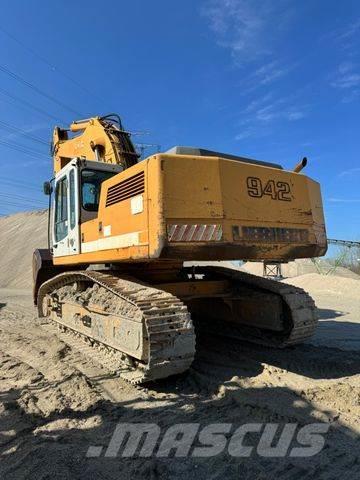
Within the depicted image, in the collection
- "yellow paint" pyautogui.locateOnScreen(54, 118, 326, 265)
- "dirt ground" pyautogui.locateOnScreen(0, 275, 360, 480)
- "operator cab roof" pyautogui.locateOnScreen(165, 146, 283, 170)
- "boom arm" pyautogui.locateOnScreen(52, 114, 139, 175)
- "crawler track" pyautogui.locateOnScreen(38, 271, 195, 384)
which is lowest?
"dirt ground" pyautogui.locateOnScreen(0, 275, 360, 480)

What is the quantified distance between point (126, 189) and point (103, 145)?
9.15ft

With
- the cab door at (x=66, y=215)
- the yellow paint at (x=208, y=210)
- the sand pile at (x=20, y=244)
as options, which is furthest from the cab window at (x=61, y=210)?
the sand pile at (x=20, y=244)

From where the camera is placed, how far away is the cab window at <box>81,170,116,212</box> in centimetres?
691

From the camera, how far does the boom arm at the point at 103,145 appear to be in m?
7.59

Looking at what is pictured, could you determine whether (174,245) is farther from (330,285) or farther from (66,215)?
(330,285)

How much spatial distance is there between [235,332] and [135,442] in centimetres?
373

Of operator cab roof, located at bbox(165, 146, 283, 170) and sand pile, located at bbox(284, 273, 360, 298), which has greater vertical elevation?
operator cab roof, located at bbox(165, 146, 283, 170)

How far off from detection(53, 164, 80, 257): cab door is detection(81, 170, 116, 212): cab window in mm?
108

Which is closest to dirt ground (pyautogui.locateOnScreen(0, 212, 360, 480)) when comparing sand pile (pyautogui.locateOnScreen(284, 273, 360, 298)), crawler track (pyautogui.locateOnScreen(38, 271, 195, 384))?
crawler track (pyautogui.locateOnScreen(38, 271, 195, 384))

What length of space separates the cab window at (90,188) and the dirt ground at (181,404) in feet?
7.17

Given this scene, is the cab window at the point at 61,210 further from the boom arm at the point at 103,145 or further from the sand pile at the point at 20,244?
the sand pile at the point at 20,244

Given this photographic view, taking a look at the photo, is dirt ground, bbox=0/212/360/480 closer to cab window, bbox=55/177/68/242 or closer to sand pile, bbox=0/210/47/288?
cab window, bbox=55/177/68/242

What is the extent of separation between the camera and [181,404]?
4.41 metres

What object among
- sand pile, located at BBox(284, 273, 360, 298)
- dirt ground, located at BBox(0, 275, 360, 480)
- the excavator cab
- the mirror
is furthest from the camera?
sand pile, located at BBox(284, 273, 360, 298)
